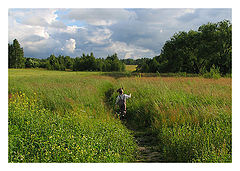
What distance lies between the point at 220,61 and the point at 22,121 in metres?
35.2

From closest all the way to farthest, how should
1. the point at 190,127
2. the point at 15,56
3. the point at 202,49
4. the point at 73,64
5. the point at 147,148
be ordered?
the point at 190,127 → the point at 147,148 → the point at 202,49 → the point at 15,56 → the point at 73,64

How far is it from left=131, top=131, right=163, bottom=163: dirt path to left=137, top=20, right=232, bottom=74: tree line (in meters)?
25.2

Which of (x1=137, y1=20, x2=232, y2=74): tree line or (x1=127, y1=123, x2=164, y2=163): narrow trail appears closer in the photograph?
(x1=127, y1=123, x2=164, y2=163): narrow trail

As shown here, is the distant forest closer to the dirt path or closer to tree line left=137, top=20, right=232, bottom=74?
tree line left=137, top=20, right=232, bottom=74

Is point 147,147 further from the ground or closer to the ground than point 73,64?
closer to the ground

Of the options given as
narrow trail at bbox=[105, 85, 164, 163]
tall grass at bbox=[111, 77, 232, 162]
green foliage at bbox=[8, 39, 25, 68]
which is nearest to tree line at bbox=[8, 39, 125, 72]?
green foliage at bbox=[8, 39, 25, 68]

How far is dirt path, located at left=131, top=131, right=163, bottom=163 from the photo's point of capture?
204 inches

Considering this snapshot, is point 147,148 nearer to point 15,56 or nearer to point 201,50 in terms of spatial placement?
point 201,50

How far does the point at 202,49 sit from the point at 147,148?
3186 cm

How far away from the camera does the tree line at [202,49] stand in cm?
3152

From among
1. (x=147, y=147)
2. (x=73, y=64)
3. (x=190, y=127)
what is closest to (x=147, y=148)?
(x=147, y=147)

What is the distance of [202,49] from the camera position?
32.8 metres

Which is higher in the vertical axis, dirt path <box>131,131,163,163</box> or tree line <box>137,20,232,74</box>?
tree line <box>137,20,232,74</box>
